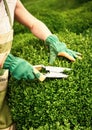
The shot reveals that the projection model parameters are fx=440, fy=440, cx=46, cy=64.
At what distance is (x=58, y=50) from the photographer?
401 centimetres

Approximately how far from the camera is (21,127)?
3973 mm

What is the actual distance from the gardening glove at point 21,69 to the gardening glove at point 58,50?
335 mm

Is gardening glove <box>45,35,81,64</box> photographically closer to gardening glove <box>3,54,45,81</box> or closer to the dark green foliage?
the dark green foliage

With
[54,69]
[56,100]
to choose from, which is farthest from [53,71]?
[56,100]

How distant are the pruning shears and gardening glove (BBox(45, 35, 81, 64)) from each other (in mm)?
164

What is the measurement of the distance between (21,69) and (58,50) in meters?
0.48

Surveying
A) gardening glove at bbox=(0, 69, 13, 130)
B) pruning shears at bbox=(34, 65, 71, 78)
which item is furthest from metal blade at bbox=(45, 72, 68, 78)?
gardening glove at bbox=(0, 69, 13, 130)

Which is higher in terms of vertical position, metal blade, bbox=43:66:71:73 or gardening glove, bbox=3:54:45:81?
gardening glove, bbox=3:54:45:81

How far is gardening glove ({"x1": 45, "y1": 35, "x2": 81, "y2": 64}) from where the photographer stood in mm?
4016

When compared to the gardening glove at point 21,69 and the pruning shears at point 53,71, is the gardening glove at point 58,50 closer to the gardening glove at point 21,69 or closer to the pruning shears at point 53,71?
the pruning shears at point 53,71

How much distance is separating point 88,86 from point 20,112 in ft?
2.10

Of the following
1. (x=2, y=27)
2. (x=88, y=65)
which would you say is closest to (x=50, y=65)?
(x=88, y=65)

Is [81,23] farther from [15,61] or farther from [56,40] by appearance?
[15,61]

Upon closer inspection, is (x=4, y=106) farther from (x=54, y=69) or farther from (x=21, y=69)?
(x=54, y=69)
